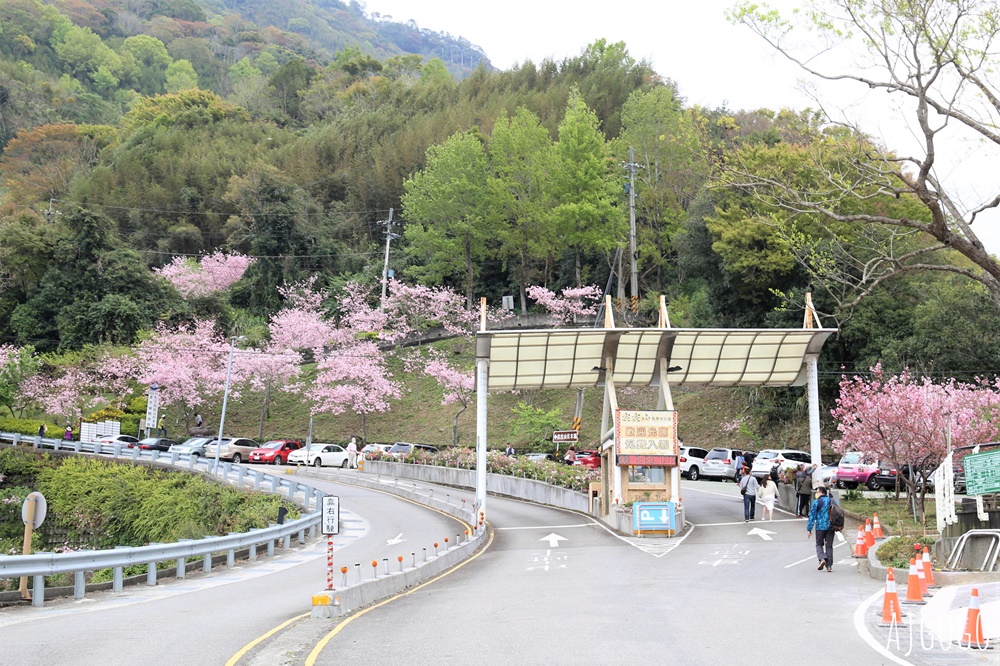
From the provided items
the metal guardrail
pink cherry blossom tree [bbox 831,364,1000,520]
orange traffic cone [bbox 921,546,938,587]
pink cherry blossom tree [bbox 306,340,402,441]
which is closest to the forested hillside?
pink cherry blossom tree [bbox 306,340,402,441]

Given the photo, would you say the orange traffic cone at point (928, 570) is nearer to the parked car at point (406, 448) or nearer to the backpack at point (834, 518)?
the backpack at point (834, 518)

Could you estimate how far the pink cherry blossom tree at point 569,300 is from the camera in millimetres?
67938

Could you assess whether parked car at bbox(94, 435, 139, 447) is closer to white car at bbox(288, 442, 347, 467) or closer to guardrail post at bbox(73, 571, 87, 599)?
white car at bbox(288, 442, 347, 467)

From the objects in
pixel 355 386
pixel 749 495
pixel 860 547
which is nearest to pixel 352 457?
pixel 355 386

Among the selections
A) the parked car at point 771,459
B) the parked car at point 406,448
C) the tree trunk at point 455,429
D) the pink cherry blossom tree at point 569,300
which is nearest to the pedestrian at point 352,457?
the parked car at point 406,448

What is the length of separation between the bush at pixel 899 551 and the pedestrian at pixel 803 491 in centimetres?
953

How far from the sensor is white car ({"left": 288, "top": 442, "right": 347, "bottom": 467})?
54625 millimetres

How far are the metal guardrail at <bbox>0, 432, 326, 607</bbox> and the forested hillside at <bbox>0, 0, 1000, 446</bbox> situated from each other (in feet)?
43.1

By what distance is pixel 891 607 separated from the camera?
1195 centimetres

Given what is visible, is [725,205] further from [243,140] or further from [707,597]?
[243,140]

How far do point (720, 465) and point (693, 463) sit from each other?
1.42 meters

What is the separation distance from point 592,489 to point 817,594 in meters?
17.6

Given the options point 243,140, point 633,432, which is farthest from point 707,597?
point 243,140

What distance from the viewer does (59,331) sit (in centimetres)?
6925
